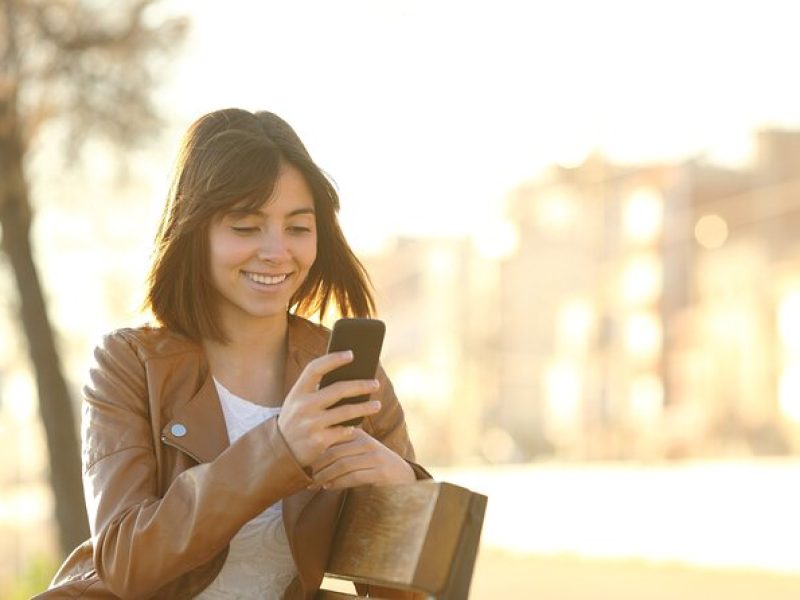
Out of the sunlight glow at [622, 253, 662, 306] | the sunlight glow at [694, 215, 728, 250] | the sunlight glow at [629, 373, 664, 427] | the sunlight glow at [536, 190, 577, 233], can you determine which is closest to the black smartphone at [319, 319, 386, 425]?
the sunlight glow at [694, 215, 728, 250]

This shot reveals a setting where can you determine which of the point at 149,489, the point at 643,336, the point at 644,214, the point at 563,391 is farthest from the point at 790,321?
the point at 149,489

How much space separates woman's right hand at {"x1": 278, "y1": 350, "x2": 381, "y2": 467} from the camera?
225cm

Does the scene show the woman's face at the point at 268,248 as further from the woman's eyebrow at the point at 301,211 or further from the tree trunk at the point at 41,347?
the tree trunk at the point at 41,347

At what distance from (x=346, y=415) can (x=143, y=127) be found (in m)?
8.68

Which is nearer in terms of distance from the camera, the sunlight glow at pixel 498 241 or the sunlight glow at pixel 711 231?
the sunlight glow at pixel 711 231

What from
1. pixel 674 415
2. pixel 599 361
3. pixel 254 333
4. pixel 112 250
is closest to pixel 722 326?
pixel 674 415

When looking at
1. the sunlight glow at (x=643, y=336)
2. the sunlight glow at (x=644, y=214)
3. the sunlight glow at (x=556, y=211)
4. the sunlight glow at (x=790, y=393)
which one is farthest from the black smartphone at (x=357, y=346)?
the sunlight glow at (x=556, y=211)

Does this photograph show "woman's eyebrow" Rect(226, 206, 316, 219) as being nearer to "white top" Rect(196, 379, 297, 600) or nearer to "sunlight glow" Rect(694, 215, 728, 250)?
"white top" Rect(196, 379, 297, 600)

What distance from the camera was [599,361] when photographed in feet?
136

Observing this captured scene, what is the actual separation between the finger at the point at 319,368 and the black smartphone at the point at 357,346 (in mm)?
51

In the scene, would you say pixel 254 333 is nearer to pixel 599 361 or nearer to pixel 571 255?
pixel 599 361

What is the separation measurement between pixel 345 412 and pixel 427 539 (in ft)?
0.73

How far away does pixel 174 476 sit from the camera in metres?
2.62

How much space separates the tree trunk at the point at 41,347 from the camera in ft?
34.7
